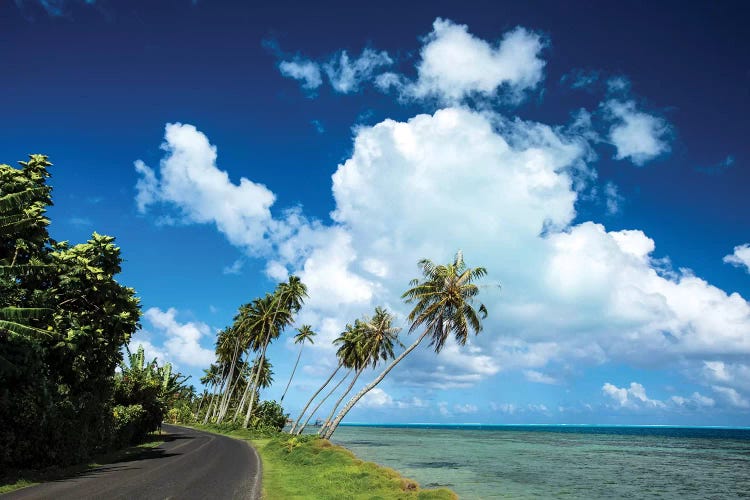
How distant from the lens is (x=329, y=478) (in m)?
19.5

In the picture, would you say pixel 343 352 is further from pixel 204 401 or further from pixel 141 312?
pixel 204 401

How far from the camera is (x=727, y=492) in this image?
27125 millimetres

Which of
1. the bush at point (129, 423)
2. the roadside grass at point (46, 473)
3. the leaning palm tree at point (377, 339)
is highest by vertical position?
the leaning palm tree at point (377, 339)

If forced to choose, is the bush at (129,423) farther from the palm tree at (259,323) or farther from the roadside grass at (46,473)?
the palm tree at (259,323)

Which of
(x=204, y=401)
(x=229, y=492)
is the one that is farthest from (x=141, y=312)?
(x=204, y=401)

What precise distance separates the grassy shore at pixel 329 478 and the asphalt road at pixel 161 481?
97 cm

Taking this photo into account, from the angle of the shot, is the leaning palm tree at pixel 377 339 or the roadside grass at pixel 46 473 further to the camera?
the leaning palm tree at pixel 377 339

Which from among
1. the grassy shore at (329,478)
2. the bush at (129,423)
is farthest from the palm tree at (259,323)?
the grassy shore at (329,478)

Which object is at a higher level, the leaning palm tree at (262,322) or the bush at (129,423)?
the leaning palm tree at (262,322)

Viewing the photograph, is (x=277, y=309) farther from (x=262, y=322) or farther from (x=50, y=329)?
(x=50, y=329)

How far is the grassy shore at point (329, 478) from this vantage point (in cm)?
1593

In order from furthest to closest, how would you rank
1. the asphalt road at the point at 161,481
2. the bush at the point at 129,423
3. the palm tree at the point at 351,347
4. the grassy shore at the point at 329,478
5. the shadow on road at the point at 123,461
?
1. the palm tree at the point at 351,347
2. the bush at the point at 129,423
3. the shadow on road at the point at 123,461
4. the grassy shore at the point at 329,478
5. the asphalt road at the point at 161,481

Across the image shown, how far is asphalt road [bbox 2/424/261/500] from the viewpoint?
14.4 metres

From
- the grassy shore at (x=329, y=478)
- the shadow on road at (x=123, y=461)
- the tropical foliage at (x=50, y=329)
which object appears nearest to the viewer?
the grassy shore at (x=329, y=478)
